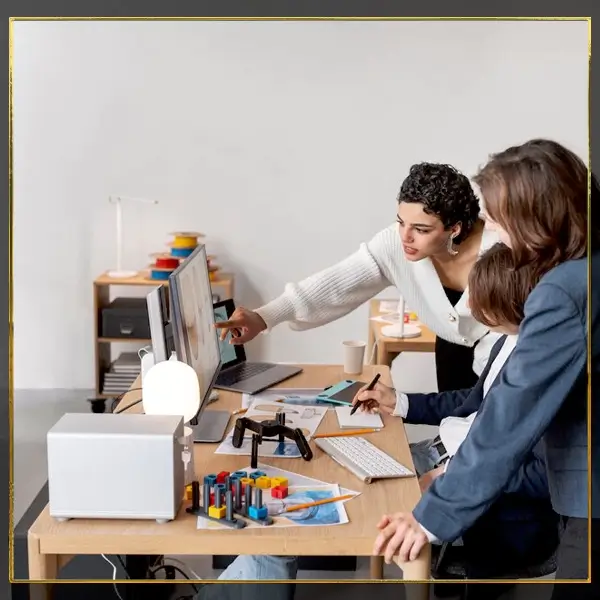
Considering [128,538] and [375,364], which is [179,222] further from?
[128,538]

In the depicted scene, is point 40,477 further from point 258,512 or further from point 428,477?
point 428,477

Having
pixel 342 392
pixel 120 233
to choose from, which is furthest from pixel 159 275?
pixel 342 392

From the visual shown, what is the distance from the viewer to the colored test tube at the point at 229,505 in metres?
1.34

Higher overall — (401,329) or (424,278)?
(424,278)

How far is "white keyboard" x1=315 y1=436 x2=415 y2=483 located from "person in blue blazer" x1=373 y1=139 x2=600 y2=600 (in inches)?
5.5

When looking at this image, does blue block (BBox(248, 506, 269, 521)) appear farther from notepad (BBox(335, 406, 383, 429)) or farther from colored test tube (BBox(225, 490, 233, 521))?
notepad (BBox(335, 406, 383, 429))

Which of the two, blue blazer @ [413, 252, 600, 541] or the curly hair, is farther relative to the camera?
the curly hair

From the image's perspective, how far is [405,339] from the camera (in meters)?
2.02

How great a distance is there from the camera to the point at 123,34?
179 centimetres

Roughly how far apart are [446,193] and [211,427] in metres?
0.69

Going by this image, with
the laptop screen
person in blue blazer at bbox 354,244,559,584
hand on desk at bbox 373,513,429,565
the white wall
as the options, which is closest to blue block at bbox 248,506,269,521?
hand on desk at bbox 373,513,429,565

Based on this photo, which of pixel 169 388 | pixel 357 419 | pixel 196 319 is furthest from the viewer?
pixel 357 419

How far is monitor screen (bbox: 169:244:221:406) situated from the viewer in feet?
4.98

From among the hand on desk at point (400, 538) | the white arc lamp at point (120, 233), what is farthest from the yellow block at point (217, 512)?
the white arc lamp at point (120, 233)
